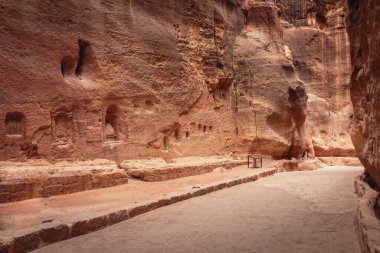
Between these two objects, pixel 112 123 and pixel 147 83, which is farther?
pixel 147 83

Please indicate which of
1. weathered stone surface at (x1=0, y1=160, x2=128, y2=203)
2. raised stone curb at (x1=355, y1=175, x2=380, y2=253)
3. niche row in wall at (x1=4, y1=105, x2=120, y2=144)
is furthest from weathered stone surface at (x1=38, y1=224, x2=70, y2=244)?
niche row in wall at (x1=4, y1=105, x2=120, y2=144)

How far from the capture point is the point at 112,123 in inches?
426

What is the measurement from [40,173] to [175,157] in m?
→ 5.77

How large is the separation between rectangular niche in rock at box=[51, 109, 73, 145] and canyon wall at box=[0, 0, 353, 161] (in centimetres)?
3

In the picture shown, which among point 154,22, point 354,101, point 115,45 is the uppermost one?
point 154,22

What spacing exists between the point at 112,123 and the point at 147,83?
5.95 ft

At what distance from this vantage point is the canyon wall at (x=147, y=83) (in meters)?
8.52

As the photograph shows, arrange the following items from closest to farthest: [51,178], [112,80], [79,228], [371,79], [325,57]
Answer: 1. [371,79]
2. [79,228]
3. [51,178]
4. [112,80]
5. [325,57]

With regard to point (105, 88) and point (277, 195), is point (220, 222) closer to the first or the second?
point (277, 195)

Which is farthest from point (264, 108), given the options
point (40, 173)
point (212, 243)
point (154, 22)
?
point (212, 243)

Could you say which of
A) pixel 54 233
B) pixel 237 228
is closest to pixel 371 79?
pixel 237 228

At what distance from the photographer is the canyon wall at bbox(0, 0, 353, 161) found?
852 centimetres

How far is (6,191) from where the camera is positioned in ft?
21.1

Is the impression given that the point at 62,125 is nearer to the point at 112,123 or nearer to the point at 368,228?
the point at 112,123
